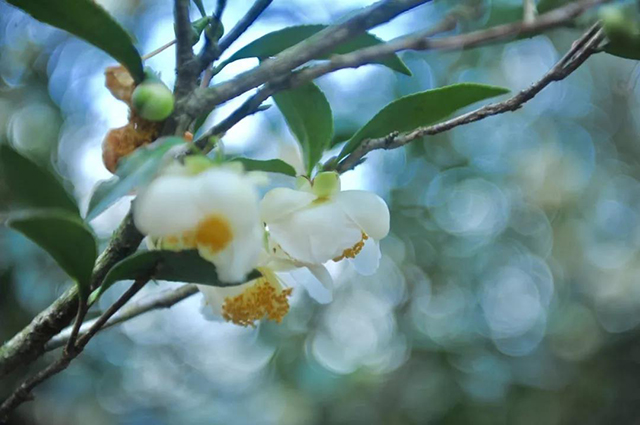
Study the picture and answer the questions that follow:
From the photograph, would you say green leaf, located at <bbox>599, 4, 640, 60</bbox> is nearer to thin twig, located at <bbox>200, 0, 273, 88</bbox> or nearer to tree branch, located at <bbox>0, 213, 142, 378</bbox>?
thin twig, located at <bbox>200, 0, 273, 88</bbox>

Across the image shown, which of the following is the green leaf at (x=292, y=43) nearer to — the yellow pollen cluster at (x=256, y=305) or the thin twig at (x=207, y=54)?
the thin twig at (x=207, y=54)

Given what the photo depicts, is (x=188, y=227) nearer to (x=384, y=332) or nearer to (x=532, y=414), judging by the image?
(x=384, y=332)

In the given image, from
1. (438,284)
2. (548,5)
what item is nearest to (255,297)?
(548,5)

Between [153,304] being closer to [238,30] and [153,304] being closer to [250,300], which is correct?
[250,300]

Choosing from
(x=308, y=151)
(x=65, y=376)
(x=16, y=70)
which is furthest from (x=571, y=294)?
(x=308, y=151)

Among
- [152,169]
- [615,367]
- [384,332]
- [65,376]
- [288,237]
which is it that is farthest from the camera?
[615,367]

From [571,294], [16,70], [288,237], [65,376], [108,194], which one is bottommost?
[571,294]

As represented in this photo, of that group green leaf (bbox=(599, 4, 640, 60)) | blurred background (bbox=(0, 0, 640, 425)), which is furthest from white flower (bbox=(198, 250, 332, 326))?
blurred background (bbox=(0, 0, 640, 425))
